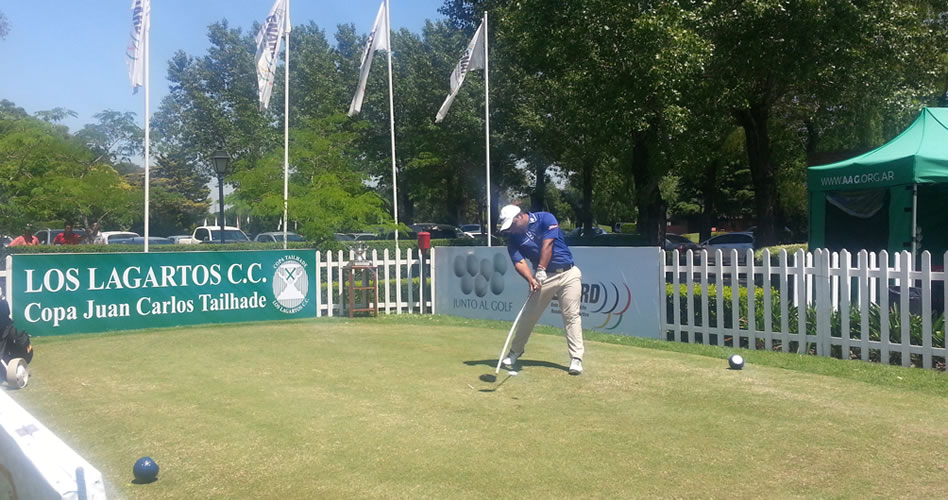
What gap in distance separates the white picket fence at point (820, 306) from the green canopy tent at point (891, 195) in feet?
8.61

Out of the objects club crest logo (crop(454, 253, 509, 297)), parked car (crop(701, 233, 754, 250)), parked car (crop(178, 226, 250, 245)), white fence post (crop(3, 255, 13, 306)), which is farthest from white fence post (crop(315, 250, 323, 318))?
parked car (crop(178, 226, 250, 245))

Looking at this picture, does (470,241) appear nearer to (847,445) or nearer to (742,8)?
(742,8)

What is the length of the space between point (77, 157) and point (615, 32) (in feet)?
69.5

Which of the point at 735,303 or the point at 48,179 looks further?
the point at 48,179

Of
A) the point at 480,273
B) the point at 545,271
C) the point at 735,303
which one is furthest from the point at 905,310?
the point at 480,273

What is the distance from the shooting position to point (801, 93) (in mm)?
21672

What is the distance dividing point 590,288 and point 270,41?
35.7ft

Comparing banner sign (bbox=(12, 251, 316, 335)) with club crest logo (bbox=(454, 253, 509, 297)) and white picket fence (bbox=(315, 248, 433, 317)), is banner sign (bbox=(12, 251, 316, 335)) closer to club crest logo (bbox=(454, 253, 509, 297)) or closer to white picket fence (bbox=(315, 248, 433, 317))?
white picket fence (bbox=(315, 248, 433, 317))

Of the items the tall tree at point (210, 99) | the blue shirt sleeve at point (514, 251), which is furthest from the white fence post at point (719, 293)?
the tall tree at point (210, 99)

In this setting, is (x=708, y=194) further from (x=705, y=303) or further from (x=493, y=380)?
(x=493, y=380)

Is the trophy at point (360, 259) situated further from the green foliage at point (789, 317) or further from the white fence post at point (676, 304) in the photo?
the white fence post at point (676, 304)

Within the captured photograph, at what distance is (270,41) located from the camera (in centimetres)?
1909

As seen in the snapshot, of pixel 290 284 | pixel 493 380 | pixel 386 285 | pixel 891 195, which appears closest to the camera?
pixel 493 380

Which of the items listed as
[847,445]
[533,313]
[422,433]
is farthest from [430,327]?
[847,445]
